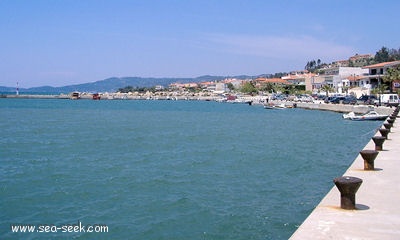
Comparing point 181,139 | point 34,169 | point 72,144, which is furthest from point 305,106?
point 34,169

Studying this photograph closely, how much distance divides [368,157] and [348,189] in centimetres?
520

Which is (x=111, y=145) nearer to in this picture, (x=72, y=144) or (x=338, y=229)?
(x=72, y=144)

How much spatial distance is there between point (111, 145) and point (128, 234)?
2256 centimetres

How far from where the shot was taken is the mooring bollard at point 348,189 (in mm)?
10008

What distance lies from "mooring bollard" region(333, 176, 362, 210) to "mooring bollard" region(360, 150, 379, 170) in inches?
194

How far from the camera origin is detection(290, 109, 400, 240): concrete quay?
852cm

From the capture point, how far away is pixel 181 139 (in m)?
39.1

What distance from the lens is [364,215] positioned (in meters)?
9.77

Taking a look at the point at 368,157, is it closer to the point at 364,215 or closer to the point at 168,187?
the point at 364,215

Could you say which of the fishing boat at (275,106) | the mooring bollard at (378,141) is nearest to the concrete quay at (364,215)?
the mooring bollard at (378,141)

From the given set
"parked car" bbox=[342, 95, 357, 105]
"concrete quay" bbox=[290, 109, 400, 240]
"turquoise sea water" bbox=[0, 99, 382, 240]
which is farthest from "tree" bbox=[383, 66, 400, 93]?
"concrete quay" bbox=[290, 109, 400, 240]
